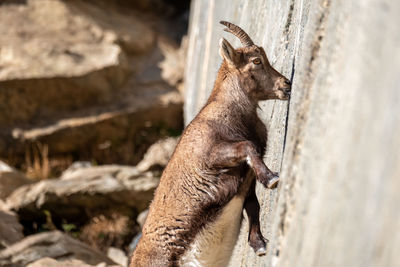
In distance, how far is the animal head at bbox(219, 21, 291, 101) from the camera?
2.92 meters

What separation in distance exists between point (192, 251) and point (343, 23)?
1819 mm

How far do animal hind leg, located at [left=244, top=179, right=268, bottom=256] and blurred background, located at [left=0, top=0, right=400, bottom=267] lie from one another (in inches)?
Answer: 1.8

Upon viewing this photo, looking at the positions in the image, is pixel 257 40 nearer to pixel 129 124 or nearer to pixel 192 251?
pixel 192 251

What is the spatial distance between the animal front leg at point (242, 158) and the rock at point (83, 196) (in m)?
4.99

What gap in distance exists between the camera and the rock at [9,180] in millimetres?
7805

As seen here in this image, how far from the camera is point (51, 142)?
32.6 feet

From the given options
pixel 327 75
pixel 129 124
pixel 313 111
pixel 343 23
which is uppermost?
pixel 343 23

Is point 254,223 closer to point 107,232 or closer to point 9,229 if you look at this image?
point 9,229

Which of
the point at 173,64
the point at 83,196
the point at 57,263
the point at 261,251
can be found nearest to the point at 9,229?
the point at 83,196

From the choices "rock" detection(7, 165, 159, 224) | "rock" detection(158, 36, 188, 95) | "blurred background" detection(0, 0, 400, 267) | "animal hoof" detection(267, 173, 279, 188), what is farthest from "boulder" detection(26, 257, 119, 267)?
"rock" detection(158, 36, 188, 95)

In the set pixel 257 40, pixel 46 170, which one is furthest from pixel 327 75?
pixel 46 170

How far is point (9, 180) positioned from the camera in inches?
316

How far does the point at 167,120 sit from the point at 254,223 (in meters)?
8.10

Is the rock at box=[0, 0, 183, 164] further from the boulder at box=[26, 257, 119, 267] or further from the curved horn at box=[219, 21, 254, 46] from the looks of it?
the curved horn at box=[219, 21, 254, 46]
